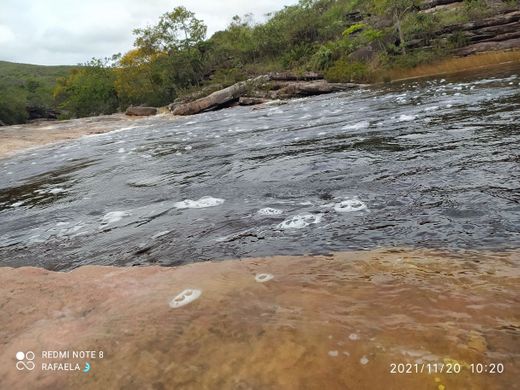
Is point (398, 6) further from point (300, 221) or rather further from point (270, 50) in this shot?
point (300, 221)

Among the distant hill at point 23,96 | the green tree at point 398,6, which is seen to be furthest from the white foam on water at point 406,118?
the distant hill at point 23,96

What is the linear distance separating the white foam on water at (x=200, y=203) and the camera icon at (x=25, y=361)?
8.51ft

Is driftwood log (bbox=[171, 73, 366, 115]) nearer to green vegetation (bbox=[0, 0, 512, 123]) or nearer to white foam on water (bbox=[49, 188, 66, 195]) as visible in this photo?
green vegetation (bbox=[0, 0, 512, 123])

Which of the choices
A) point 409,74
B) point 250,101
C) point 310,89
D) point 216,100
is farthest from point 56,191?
point 409,74

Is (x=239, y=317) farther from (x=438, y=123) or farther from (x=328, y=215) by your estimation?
(x=438, y=123)

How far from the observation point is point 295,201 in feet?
13.2

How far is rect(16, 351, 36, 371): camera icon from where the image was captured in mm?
1747

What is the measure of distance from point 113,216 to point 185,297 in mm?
2683

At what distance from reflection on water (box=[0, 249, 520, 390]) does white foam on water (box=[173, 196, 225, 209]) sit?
1735 mm

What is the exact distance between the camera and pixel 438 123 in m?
7.00

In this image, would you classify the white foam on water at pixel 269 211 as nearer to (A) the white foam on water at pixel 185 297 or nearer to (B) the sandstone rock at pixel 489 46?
(A) the white foam on water at pixel 185 297

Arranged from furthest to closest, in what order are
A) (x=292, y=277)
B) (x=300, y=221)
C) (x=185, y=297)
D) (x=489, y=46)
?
(x=489, y=46)
(x=300, y=221)
(x=292, y=277)
(x=185, y=297)

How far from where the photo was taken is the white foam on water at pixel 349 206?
3.46 m

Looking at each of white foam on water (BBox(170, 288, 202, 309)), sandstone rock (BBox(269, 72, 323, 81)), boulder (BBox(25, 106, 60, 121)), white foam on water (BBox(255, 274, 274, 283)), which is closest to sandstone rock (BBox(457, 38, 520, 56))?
sandstone rock (BBox(269, 72, 323, 81))
